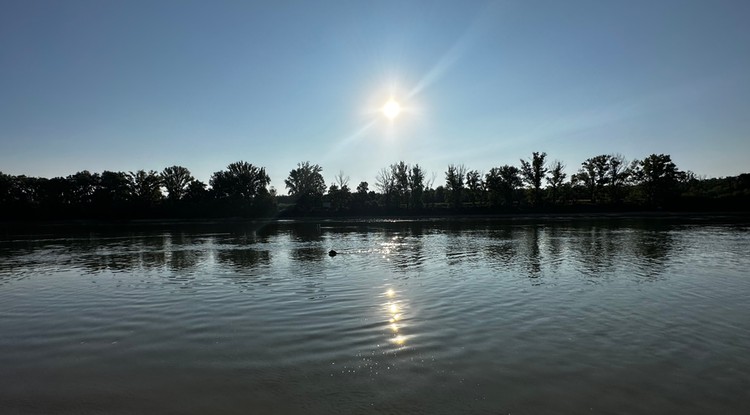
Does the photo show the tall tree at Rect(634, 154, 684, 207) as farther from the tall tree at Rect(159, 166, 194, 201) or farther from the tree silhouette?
the tall tree at Rect(159, 166, 194, 201)

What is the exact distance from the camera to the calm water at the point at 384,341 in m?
5.73

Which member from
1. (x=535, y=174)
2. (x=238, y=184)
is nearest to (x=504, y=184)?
(x=535, y=174)

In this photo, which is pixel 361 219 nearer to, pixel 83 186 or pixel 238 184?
pixel 238 184

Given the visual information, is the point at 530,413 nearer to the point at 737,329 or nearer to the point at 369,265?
the point at 737,329

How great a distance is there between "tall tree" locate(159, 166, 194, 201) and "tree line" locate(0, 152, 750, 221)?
21 centimetres

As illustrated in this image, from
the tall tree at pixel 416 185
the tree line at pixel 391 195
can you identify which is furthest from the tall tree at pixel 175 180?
the tall tree at pixel 416 185

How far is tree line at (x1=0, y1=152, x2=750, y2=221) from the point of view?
81625 millimetres

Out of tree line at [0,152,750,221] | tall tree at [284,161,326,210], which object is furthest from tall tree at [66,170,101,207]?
tall tree at [284,161,326,210]

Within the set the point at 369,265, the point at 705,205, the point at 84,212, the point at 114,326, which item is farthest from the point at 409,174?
the point at 114,326

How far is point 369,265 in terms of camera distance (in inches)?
749

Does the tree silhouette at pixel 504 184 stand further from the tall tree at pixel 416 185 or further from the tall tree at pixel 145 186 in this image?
the tall tree at pixel 145 186

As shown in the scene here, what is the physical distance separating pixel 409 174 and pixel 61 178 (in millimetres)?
72911

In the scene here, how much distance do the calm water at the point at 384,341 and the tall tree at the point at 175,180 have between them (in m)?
90.6

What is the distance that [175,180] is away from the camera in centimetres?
10319
